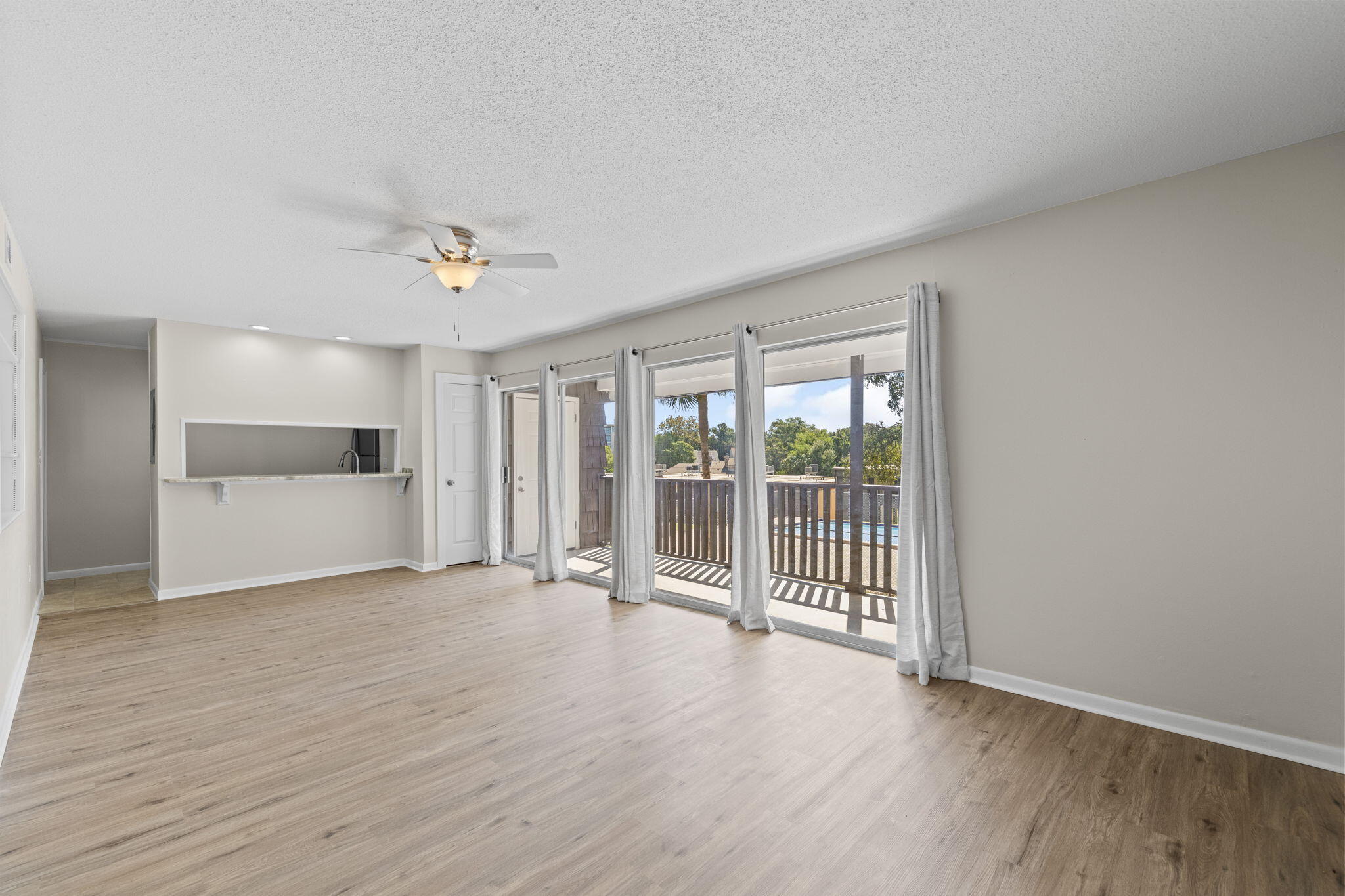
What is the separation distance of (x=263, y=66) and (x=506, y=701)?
2.76m

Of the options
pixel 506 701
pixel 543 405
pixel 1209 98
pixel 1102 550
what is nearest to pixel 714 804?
pixel 506 701

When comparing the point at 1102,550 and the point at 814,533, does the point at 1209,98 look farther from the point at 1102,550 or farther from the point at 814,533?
the point at 814,533

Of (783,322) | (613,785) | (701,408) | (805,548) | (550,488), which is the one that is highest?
(783,322)

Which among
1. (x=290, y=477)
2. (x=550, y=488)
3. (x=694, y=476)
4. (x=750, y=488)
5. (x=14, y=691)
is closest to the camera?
(x=14, y=691)

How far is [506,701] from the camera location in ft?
9.64

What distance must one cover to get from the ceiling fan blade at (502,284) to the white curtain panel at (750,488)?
60.3 inches

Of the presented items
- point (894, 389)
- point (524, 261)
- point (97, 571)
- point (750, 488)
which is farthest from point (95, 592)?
point (894, 389)

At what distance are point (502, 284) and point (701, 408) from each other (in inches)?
78.8

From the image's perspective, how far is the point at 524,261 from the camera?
10.00ft

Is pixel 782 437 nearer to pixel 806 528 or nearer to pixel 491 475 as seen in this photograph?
pixel 806 528

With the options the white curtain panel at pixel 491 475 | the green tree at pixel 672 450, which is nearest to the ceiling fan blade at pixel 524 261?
the green tree at pixel 672 450

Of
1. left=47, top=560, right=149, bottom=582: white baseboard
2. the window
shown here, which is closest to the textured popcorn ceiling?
the window

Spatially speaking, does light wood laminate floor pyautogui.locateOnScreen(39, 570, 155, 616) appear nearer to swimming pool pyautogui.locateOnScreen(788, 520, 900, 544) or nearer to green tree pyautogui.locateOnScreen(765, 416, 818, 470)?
green tree pyautogui.locateOnScreen(765, 416, 818, 470)

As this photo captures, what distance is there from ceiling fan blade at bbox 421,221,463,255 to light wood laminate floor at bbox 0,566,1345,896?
2319 mm
